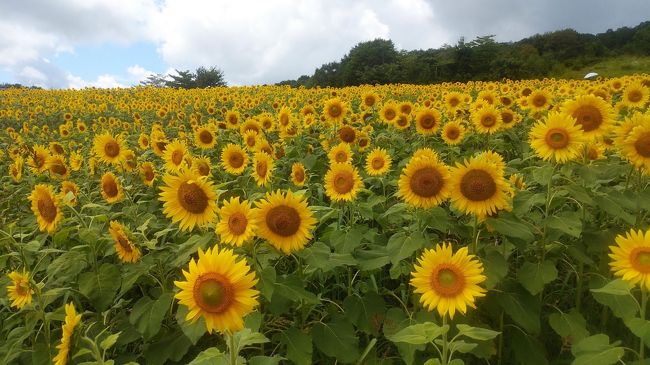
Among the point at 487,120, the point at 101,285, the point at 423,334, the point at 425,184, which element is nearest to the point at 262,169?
the point at 101,285

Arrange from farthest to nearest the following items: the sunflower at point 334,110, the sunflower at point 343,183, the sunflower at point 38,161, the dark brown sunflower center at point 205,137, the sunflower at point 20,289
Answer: the sunflower at point 334,110, the dark brown sunflower center at point 205,137, the sunflower at point 38,161, the sunflower at point 343,183, the sunflower at point 20,289

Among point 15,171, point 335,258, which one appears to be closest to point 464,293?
point 335,258

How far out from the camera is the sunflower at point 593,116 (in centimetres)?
291

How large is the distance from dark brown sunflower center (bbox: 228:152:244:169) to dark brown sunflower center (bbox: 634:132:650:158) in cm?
294

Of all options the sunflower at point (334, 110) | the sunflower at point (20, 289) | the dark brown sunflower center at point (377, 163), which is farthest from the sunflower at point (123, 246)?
the sunflower at point (334, 110)

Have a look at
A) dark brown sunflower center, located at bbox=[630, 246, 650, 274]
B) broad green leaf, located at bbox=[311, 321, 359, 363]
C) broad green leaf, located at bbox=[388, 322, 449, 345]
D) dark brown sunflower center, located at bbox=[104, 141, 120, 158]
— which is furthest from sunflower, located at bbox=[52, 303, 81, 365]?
dark brown sunflower center, located at bbox=[104, 141, 120, 158]

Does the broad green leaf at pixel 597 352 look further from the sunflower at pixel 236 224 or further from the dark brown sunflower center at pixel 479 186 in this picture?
the sunflower at pixel 236 224

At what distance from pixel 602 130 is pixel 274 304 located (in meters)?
2.25

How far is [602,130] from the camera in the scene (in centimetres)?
289

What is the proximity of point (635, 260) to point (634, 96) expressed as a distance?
4254 millimetres

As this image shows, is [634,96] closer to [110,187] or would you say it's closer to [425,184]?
[425,184]

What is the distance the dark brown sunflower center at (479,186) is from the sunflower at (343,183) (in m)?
1.04

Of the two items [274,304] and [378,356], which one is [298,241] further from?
[378,356]

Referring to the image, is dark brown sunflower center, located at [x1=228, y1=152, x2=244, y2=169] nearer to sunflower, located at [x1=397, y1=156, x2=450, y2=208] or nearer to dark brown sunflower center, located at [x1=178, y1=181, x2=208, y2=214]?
dark brown sunflower center, located at [x1=178, y1=181, x2=208, y2=214]
